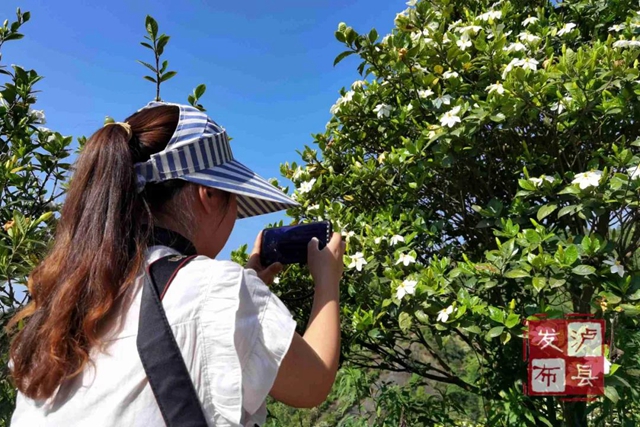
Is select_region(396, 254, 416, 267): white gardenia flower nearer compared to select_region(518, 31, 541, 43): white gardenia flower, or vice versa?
select_region(396, 254, 416, 267): white gardenia flower

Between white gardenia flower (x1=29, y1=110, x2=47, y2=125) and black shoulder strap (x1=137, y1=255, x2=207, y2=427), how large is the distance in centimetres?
216

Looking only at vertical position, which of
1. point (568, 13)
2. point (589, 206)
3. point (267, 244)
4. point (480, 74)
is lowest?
point (267, 244)

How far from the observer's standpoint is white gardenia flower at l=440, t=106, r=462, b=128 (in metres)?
2.00

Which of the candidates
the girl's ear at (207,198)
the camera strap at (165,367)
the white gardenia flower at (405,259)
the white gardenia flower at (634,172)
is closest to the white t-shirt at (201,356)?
the camera strap at (165,367)

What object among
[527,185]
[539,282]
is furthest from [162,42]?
[539,282]

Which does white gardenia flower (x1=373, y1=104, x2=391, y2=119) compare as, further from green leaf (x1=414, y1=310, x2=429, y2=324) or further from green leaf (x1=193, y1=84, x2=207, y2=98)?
green leaf (x1=414, y1=310, x2=429, y2=324)

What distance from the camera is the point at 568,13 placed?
2.81 metres

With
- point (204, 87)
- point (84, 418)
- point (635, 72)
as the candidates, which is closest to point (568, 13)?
point (635, 72)

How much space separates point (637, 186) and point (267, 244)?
4.13ft

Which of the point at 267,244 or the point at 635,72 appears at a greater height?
the point at 635,72

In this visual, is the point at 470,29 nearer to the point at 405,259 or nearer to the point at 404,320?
the point at 405,259

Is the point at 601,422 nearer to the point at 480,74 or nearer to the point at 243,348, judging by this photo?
the point at 480,74

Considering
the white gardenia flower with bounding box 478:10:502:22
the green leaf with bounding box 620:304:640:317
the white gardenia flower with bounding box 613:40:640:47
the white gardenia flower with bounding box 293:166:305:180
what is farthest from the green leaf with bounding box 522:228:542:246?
the white gardenia flower with bounding box 293:166:305:180

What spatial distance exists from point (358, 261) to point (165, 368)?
1339 mm
